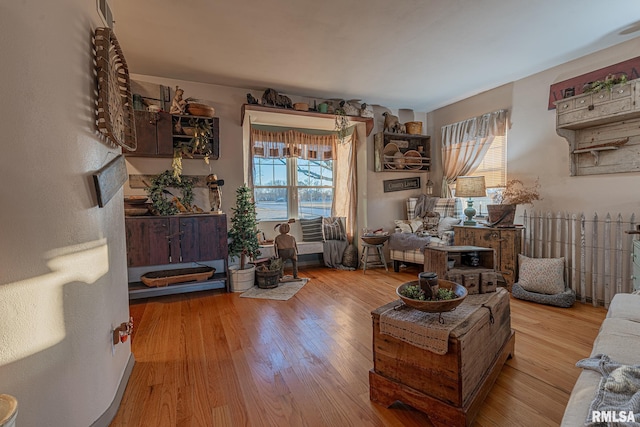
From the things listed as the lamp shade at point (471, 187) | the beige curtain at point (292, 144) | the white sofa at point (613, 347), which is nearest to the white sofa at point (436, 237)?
the lamp shade at point (471, 187)

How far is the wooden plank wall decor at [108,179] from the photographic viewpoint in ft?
4.88

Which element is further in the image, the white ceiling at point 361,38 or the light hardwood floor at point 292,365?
the white ceiling at point 361,38

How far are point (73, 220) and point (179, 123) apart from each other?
8.65 feet

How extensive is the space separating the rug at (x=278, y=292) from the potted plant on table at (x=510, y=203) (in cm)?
252

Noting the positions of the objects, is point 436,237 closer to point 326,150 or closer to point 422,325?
point 326,150

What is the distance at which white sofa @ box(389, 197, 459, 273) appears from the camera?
4328mm

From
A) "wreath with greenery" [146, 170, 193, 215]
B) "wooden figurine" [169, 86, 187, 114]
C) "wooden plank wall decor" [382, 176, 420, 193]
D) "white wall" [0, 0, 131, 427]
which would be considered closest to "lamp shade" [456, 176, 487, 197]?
"wooden plank wall decor" [382, 176, 420, 193]

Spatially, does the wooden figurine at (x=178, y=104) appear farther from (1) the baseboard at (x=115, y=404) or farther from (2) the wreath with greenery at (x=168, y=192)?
(1) the baseboard at (x=115, y=404)

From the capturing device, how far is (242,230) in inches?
152

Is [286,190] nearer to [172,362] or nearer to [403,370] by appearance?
[172,362]

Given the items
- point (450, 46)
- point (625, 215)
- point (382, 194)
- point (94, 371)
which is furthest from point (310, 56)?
point (625, 215)

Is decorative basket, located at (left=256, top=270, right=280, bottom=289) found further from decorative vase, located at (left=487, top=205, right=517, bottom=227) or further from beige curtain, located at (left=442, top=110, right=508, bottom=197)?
beige curtain, located at (left=442, top=110, right=508, bottom=197)

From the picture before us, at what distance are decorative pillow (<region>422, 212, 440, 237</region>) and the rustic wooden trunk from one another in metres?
2.97

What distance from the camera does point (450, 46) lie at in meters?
3.04
